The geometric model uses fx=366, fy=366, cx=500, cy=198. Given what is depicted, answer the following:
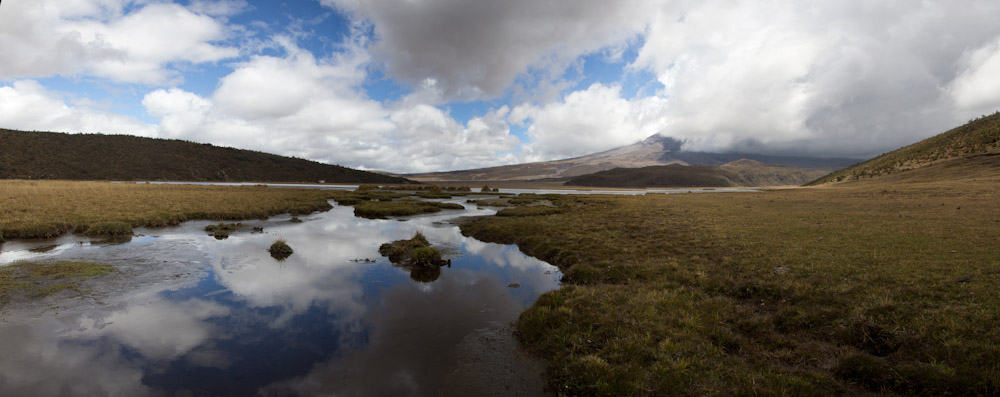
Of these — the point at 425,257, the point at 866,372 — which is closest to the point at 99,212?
the point at 425,257

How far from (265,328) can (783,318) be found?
1561cm

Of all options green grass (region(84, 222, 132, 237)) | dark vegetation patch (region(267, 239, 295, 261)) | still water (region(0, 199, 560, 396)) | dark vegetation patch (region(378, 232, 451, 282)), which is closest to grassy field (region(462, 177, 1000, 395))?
still water (region(0, 199, 560, 396))

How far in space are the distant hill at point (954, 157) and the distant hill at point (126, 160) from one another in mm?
212372

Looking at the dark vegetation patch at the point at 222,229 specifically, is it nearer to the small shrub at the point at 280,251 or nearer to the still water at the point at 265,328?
the still water at the point at 265,328

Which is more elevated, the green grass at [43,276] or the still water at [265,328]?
the green grass at [43,276]

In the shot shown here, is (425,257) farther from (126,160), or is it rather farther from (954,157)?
(126,160)

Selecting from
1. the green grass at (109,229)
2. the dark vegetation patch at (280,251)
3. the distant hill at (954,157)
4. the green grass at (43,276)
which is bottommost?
the dark vegetation patch at (280,251)

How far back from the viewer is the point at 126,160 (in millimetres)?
135875

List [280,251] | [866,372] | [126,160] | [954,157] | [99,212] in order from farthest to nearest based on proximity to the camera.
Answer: [126,160] < [954,157] < [99,212] < [280,251] < [866,372]

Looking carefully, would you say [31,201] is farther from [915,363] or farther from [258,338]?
[915,363]

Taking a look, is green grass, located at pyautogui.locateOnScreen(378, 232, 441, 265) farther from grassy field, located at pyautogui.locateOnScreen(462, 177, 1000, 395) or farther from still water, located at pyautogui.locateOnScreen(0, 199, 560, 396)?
grassy field, located at pyautogui.locateOnScreen(462, 177, 1000, 395)

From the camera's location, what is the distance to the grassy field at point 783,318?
7578 millimetres

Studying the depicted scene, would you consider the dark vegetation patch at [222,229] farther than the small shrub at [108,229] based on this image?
Yes

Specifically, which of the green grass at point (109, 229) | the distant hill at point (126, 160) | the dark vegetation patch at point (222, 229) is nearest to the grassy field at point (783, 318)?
the dark vegetation patch at point (222, 229)
